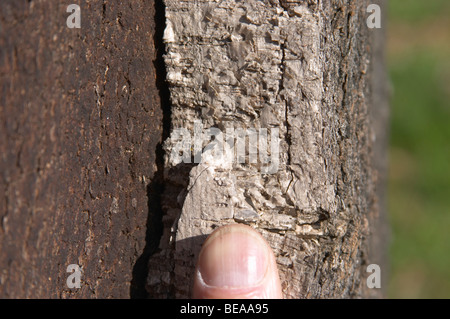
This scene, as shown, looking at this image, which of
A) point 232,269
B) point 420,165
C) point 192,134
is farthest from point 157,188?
point 420,165

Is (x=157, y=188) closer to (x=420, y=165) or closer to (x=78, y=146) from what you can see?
(x=78, y=146)

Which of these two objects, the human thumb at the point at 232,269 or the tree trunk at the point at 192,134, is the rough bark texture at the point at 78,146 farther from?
the human thumb at the point at 232,269

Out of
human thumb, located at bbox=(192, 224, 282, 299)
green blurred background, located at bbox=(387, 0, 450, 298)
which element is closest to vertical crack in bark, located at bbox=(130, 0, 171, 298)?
human thumb, located at bbox=(192, 224, 282, 299)

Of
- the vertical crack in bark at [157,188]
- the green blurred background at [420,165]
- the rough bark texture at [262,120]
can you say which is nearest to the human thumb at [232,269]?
the rough bark texture at [262,120]
